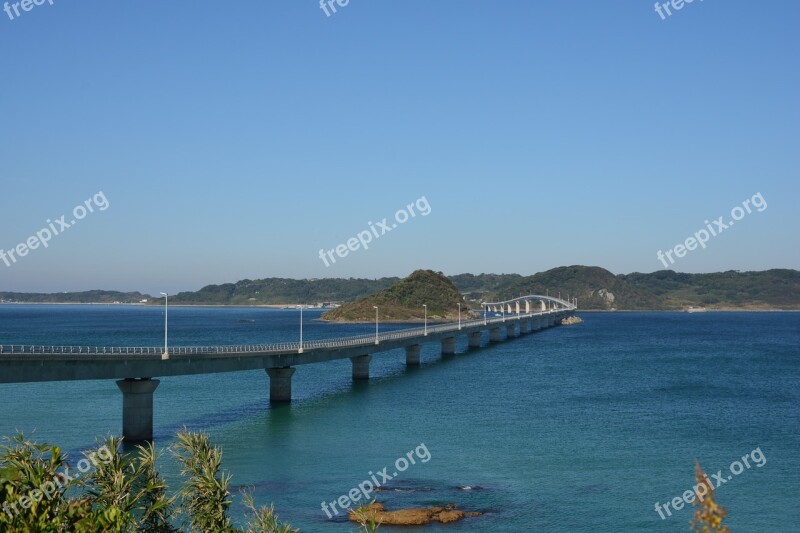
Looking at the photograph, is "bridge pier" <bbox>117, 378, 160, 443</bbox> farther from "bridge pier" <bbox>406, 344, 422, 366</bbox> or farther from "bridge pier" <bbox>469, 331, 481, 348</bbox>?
"bridge pier" <bbox>469, 331, 481, 348</bbox>

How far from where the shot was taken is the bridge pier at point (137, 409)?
2357 inches

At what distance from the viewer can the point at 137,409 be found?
60.3 metres

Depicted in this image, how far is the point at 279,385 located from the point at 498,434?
29430mm

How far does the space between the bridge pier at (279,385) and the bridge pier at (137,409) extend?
24428 mm

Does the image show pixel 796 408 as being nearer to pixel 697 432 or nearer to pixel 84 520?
pixel 697 432

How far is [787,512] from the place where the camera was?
140 feet

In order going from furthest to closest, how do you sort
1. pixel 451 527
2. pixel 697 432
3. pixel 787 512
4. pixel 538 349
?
pixel 538 349
pixel 697 432
pixel 787 512
pixel 451 527

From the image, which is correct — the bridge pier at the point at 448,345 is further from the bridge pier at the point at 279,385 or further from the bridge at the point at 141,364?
the bridge pier at the point at 279,385

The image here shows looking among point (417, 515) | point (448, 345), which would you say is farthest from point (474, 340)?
point (417, 515)

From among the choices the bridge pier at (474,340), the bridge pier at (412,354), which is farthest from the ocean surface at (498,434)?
the bridge pier at (474,340)

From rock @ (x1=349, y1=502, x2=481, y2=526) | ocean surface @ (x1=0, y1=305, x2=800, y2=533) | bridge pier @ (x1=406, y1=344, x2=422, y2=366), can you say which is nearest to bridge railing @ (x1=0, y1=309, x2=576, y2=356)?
bridge pier @ (x1=406, y1=344, x2=422, y2=366)

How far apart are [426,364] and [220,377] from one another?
37.8 m

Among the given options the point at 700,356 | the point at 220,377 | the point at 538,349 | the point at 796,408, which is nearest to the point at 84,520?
the point at 796,408

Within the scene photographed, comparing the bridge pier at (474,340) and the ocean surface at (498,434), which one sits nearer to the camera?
the ocean surface at (498,434)
